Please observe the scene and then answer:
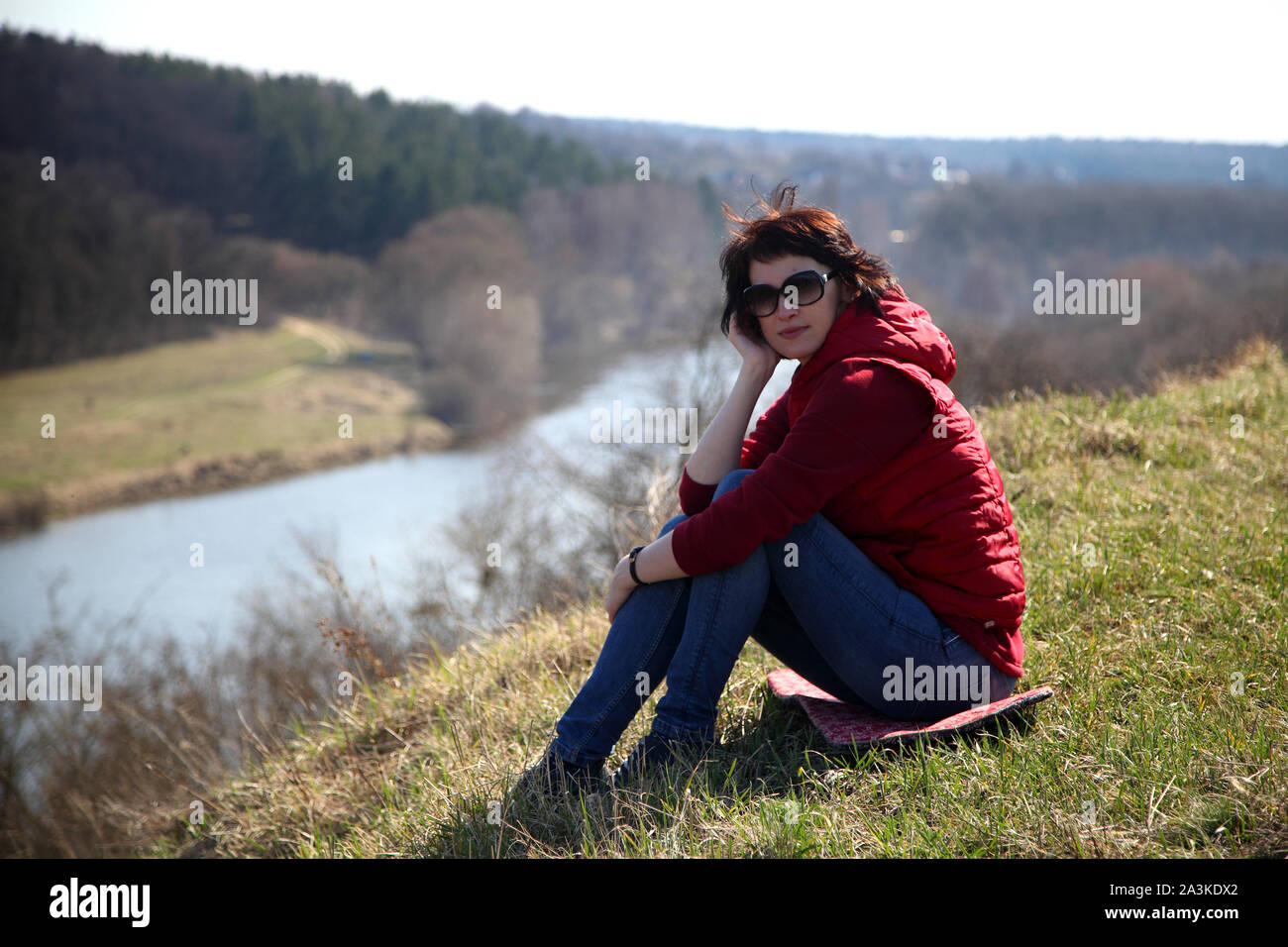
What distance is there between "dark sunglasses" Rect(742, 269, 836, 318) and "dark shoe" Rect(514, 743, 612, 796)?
1163mm

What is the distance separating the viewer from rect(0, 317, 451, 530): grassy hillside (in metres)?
36.8

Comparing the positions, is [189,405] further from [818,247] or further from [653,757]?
[818,247]

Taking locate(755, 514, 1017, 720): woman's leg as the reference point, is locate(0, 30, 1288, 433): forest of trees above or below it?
above

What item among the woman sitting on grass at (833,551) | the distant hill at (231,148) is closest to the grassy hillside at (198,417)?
the distant hill at (231,148)

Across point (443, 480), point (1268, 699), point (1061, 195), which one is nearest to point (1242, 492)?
point (1268, 699)

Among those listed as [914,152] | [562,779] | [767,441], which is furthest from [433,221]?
[562,779]

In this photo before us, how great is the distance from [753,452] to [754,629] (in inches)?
19.0

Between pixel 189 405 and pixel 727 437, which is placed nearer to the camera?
pixel 727 437

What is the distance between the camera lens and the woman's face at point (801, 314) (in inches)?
91.9

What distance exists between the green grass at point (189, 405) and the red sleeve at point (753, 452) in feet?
125

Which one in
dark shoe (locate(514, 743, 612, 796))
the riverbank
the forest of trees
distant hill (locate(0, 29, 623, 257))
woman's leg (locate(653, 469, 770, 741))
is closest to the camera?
woman's leg (locate(653, 469, 770, 741))

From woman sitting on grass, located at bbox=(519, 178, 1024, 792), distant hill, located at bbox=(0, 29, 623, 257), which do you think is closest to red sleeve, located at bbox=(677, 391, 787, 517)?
woman sitting on grass, located at bbox=(519, 178, 1024, 792)

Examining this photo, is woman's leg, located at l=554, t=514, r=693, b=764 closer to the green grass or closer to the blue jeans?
the blue jeans

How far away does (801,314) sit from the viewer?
2338 millimetres
